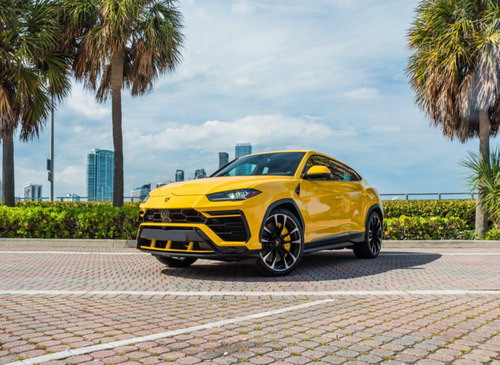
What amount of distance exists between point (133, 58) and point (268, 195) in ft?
47.9

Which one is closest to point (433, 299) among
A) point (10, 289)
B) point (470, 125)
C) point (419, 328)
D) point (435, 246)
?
point (419, 328)

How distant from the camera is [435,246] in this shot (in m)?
12.1

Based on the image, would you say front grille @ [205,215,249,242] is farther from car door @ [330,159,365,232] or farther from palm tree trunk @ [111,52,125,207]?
palm tree trunk @ [111,52,125,207]

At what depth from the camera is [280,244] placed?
664 cm

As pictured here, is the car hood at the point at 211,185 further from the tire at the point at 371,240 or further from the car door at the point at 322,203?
the tire at the point at 371,240

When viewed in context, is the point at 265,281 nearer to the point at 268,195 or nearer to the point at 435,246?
the point at 268,195

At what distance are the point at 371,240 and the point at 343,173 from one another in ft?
4.95

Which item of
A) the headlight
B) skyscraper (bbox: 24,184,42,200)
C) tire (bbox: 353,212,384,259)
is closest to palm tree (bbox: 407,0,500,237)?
tire (bbox: 353,212,384,259)

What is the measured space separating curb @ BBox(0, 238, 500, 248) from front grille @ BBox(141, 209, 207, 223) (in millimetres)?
4859

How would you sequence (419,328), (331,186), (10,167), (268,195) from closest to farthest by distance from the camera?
(419,328)
(268,195)
(331,186)
(10,167)

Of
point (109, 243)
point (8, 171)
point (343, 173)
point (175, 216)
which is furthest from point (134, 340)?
point (8, 171)

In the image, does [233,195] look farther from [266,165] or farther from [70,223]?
[70,223]

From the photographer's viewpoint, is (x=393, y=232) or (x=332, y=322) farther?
(x=393, y=232)

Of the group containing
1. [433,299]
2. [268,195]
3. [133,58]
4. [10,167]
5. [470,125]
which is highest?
[133,58]
